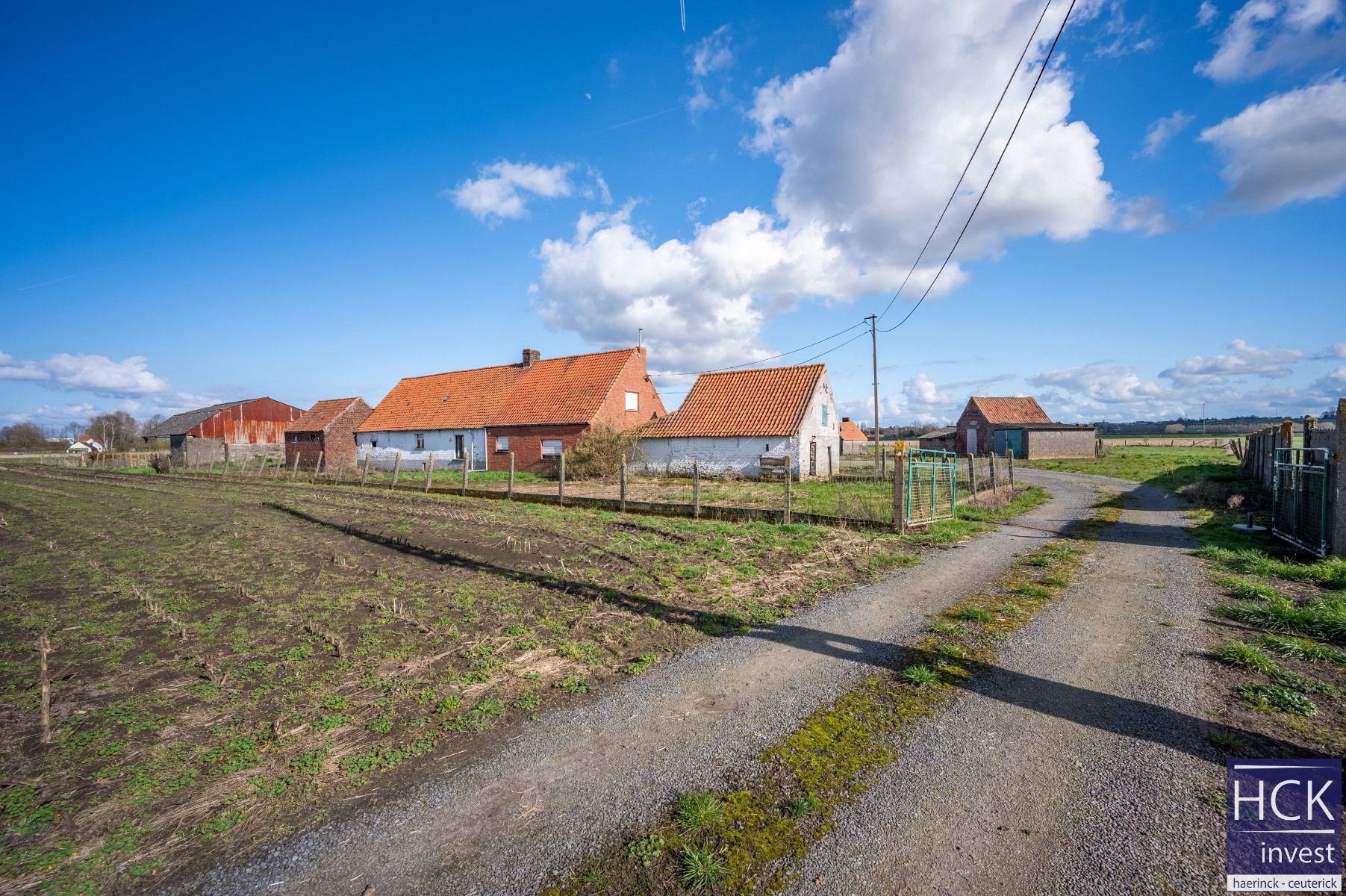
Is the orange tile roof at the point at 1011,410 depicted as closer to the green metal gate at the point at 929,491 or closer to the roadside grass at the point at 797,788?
the green metal gate at the point at 929,491

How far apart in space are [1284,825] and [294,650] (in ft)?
24.3

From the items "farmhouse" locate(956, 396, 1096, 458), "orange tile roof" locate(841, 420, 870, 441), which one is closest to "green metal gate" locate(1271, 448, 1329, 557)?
"farmhouse" locate(956, 396, 1096, 458)

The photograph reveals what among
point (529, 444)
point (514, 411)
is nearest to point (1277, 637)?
point (529, 444)

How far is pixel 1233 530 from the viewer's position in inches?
469

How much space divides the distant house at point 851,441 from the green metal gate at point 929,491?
39633 mm

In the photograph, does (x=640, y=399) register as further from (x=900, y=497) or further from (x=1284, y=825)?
(x=1284, y=825)

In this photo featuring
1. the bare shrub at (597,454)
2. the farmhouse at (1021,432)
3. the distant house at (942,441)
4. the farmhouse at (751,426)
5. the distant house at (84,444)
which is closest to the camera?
the farmhouse at (751,426)

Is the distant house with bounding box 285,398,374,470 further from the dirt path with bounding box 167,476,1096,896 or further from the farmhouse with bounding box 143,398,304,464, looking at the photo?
the dirt path with bounding box 167,476,1096,896

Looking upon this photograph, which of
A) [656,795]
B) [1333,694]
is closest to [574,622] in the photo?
[656,795]

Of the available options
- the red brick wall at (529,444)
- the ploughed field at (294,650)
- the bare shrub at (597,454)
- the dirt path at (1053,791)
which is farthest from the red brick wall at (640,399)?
the dirt path at (1053,791)

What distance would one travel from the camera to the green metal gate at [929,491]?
1254cm

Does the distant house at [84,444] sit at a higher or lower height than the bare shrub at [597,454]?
higher

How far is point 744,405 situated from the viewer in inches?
1107

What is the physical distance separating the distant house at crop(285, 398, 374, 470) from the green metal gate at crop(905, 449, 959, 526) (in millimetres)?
36889
